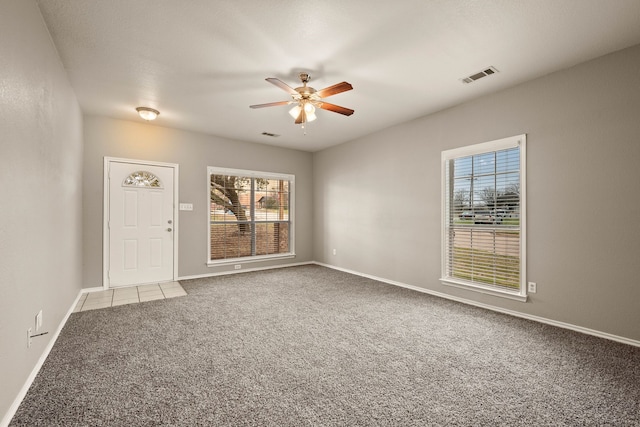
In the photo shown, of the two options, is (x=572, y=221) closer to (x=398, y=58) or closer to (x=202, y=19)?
(x=398, y=58)

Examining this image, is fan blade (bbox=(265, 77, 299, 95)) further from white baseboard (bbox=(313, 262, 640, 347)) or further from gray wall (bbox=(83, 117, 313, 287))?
white baseboard (bbox=(313, 262, 640, 347))

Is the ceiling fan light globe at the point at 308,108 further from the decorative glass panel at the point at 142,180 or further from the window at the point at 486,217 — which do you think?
the decorative glass panel at the point at 142,180

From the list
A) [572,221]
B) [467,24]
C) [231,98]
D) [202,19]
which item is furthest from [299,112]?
[572,221]

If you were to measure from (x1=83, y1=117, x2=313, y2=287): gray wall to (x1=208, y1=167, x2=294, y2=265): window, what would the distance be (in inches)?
6.4

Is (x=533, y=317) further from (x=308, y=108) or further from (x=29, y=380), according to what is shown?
(x=29, y=380)

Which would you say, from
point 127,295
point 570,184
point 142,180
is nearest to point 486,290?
point 570,184

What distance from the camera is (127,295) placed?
4188 mm

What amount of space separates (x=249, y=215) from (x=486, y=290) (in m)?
4.39

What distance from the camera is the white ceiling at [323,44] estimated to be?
217 cm

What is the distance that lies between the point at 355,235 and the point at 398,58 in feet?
11.4

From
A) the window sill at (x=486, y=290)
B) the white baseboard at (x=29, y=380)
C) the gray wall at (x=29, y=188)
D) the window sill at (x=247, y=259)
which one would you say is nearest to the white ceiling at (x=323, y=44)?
the gray wall at (x=29, y=188)

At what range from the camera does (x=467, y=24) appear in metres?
2.34

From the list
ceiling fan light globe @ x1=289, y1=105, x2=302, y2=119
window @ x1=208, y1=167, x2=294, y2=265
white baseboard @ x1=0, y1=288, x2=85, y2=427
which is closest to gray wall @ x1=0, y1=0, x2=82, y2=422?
white baseboard @ x1=0, y1=288, x2=85, y2=427

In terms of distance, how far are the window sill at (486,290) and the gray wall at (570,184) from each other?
7 centimetres
